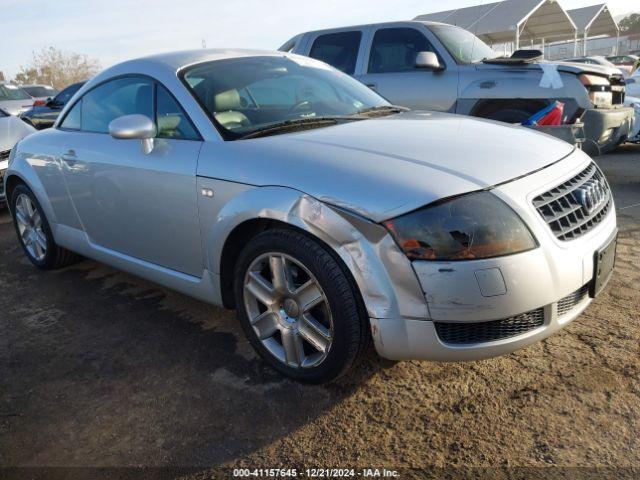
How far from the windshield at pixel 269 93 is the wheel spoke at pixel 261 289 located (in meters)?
0.72

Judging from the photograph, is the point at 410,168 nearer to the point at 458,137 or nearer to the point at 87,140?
the point at 458,137

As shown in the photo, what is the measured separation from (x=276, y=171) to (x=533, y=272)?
3.66ft

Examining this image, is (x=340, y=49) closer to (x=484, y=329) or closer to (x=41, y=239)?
(x=41, y=239)

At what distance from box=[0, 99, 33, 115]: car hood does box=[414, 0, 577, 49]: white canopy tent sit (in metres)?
12.6

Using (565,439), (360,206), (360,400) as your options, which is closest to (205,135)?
(360,206)

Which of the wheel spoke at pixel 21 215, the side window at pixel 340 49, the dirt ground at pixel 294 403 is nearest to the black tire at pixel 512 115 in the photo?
the side window at pixel 340 49

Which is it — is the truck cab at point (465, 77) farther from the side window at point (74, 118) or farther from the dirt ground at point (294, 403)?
the side window at point (74, 118)

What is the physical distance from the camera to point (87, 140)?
353cm

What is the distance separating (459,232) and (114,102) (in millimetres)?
2526

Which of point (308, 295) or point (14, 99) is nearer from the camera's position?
point (308, 295)

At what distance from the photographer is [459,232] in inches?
79.9

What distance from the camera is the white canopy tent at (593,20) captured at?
2783 centimetres

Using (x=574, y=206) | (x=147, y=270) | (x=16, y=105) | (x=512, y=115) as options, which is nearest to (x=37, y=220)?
(x=147, y=270)

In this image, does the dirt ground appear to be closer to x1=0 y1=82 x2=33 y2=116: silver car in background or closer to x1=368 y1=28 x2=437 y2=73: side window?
x1=368 y1=28 x2=437 y2=73: side window
